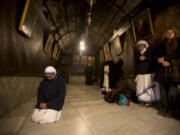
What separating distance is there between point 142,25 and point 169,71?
6.24ft

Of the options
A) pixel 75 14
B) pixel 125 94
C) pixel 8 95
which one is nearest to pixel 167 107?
pixel 125 94

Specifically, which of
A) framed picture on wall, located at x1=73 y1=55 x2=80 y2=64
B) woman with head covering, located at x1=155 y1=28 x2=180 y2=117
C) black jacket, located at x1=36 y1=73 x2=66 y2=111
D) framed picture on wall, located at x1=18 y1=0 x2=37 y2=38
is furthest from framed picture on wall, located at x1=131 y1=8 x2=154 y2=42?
framed picture on wall, located at x1=73 y1=55 x2=80 y2=64

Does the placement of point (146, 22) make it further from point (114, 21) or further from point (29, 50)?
point (29, 50)

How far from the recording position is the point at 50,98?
6.33ft

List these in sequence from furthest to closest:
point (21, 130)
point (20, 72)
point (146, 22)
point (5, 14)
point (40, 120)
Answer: point (146, 22)
point (20, 72)
point (5, 14)
point (40, 120)
point (21, 130)

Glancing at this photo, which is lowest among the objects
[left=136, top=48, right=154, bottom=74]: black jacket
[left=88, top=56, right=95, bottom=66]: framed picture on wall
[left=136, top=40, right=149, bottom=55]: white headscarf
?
[left=136, top=48, right=154, bottom=74]: black jacket

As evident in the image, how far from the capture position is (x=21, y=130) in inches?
57.4

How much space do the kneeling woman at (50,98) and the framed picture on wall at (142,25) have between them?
10.7 ft

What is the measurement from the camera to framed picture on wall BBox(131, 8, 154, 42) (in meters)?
2.88

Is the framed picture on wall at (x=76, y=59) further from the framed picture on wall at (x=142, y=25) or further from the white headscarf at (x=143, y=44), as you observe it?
the white headscarf at (x=143, y=44)

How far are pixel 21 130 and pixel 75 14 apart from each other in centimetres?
524

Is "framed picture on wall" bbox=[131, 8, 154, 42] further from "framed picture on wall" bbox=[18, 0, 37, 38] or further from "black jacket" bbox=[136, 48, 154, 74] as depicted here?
"framed picture on wall" bbox=[18, 0, 37, 38]

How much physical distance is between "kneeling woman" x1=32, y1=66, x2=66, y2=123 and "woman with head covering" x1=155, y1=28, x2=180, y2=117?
96.6 inches

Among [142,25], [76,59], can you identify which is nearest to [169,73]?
[142,25]
